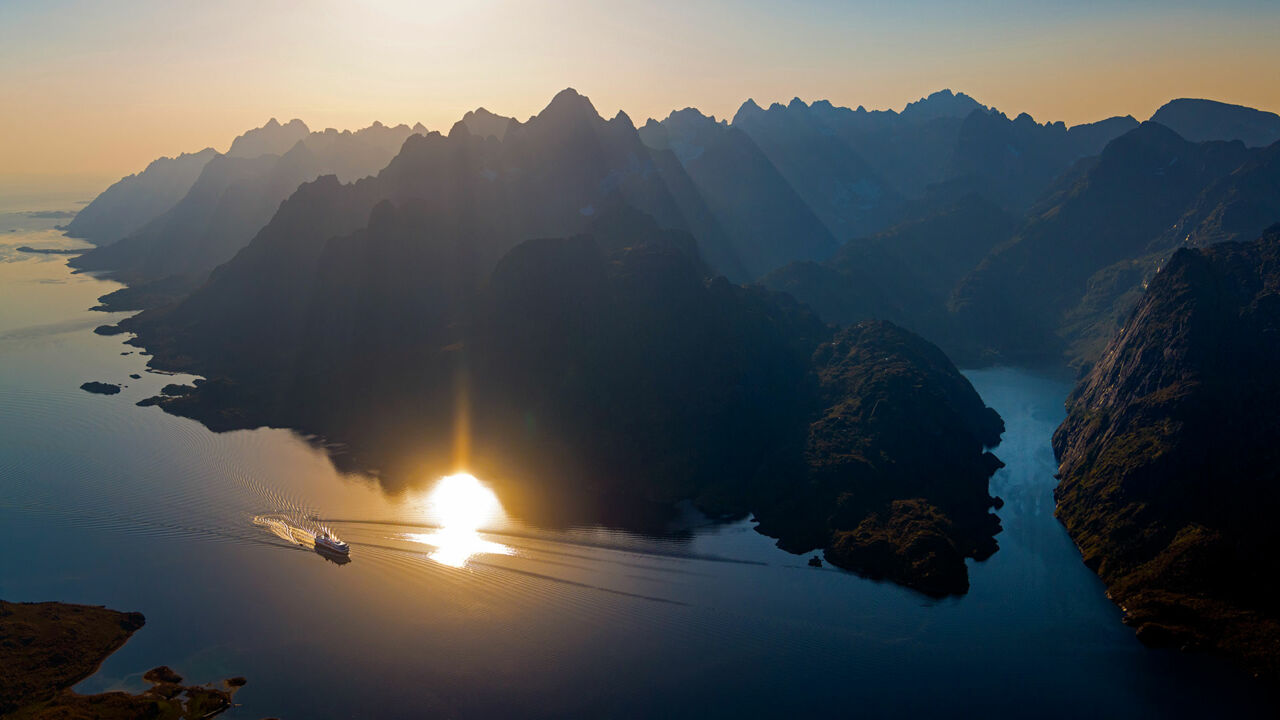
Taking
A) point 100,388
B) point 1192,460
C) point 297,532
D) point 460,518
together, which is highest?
point 100,388

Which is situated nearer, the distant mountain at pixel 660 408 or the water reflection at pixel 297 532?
the water reflection at pixel 297 532

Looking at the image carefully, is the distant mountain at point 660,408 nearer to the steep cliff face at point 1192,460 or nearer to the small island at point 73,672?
the steep cliff face at point 1192,460

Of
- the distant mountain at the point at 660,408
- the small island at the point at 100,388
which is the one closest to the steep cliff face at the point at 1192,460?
the distant mountain at the point at 660,408

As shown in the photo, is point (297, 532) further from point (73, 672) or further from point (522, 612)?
point (522, 612)

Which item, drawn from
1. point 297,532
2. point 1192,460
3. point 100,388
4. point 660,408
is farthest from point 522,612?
point 100,388

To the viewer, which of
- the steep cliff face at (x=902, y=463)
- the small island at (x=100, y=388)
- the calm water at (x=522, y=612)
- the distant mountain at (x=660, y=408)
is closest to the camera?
the calm water at (x=522, y=612)

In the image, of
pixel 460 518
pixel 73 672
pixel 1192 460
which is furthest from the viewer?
pixel 460 518

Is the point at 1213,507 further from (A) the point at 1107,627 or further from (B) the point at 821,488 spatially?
(B) the point at 821,488
